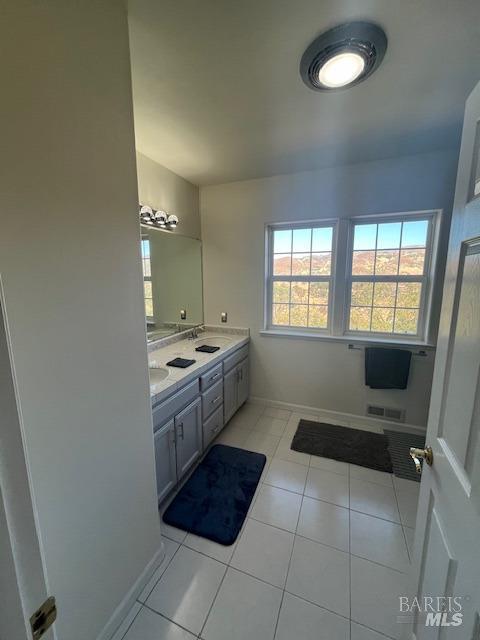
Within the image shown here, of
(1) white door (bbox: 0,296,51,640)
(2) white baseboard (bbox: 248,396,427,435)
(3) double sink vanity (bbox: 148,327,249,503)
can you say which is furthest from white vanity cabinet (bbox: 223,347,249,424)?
(1) white door (bbox: 0,296,51,640)

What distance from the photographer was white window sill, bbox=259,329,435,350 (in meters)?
2.52

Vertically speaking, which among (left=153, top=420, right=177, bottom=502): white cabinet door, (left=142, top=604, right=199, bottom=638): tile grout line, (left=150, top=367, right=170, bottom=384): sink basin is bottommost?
(left=142, top=604, right=199, bottom=638): tile grout line

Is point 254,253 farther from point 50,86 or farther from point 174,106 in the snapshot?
point 50,86

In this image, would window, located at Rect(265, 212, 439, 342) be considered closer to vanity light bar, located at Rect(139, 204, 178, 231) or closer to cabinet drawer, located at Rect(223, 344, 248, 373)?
cabinet drawer, located at Rect(223, 344, 248, 373)

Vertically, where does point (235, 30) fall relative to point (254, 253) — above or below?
above

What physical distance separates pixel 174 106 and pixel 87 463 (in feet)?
6.49

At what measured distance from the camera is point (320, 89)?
4.76 ft

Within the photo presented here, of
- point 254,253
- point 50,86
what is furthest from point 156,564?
point 254,253

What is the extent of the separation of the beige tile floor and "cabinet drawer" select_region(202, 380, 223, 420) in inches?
27.0

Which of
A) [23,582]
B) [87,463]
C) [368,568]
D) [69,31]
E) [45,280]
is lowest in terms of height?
[368,568]

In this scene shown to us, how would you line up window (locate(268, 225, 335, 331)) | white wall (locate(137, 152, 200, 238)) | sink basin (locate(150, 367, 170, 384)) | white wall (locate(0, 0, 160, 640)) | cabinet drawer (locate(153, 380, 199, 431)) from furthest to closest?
window (locate(268, 225, 335, 331))
white wall (locate(137, 152, 200, 238))
sink basin (locate(150, 367, 170, 384))
cabinet drawer (locate(153, 380, 199, 431))
white wall (locate(0, 0, 160, 640))

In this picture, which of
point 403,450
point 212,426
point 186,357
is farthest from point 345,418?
point 186,357

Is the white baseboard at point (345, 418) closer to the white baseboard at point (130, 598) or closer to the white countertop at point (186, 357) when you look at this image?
the white countertop at point (186, 357)

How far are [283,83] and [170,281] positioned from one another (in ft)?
6.16
